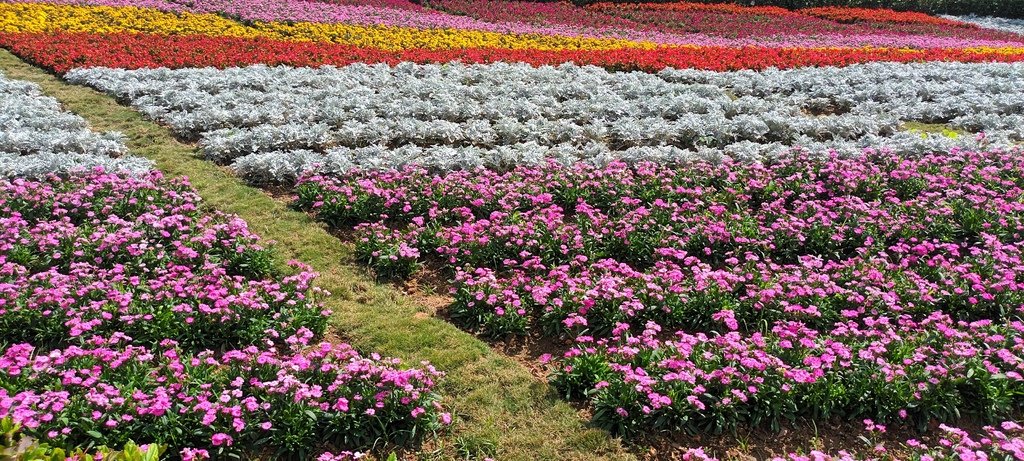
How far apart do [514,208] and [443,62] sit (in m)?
7.75

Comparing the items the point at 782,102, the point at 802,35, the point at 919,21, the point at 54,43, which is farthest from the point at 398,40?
the point at 919,21

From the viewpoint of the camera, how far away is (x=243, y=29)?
61.4 feet

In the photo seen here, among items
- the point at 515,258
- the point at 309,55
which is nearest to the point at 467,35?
the point at 309,55

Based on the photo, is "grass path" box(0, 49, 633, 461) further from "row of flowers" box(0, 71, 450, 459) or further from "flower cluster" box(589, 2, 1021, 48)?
"flower cluster" box(589, 2, 1021, 48)

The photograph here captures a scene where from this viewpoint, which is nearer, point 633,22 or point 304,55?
point 304,55

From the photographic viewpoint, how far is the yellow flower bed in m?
17.5

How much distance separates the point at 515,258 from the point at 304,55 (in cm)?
1009

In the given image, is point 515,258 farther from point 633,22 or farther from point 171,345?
point 633,22

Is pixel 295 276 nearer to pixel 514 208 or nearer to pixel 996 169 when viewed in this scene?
pixel 514 208

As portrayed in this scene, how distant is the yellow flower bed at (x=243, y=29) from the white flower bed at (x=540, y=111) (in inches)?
186

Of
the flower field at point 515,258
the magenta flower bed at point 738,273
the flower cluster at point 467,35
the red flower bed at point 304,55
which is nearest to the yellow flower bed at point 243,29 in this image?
the flower cluster at point 467,35

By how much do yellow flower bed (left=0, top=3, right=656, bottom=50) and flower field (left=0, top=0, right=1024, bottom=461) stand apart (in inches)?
146

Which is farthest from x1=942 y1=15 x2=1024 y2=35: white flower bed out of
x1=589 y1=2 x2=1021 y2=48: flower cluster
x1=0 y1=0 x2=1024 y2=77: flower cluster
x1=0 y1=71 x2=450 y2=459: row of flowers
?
x1=0 y1=71 x2=450 y2=459: row of flowers

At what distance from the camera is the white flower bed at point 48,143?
8.45 metres
